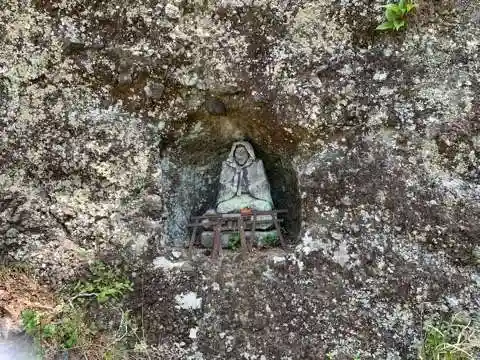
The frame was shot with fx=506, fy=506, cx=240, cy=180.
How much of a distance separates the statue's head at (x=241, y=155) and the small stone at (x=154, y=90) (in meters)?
0.83

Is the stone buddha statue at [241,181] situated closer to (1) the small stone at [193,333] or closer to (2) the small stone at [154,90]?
(2) the small stone at [154,90]

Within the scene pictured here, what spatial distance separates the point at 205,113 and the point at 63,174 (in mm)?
1145

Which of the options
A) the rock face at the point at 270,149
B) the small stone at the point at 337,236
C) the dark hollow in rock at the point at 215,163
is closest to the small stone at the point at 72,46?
the rock face at the point at 270,149

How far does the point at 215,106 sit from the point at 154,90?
0.47 metres

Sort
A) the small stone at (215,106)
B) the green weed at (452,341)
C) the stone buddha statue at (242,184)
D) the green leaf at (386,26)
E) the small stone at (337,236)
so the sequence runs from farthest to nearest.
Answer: the stone buddha statue at (242,184)
the small stone at (215,106)
the green leaf at (386,26)
the small stone at (337,236)
the green weed at (452,341)

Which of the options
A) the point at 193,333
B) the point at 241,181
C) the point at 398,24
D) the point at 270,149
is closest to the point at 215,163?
the point at 241,181

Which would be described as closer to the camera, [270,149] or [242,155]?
[270,149]

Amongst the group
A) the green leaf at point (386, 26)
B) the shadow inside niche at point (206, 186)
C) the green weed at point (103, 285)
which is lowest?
the green weed at point (103, 285)

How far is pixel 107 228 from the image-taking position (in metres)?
3.57

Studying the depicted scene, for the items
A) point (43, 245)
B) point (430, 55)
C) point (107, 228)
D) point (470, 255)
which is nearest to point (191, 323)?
point (107, 228)

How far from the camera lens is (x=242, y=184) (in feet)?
13.7

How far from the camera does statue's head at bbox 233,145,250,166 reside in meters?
4.22

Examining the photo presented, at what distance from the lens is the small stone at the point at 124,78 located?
3734 mm

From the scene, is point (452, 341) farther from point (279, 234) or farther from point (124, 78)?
point (124, 78)
